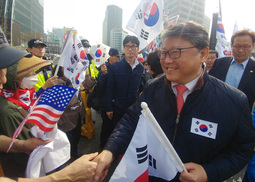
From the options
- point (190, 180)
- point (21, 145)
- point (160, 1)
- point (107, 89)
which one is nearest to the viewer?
point (190, 180)

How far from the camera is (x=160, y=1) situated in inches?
133

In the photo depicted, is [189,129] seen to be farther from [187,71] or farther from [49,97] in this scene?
[49,97]

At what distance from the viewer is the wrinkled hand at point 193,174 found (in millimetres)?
1113

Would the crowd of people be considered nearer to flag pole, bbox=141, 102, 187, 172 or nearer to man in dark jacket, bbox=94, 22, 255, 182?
man in dark jacket, bbox=94, 22, 255, 182

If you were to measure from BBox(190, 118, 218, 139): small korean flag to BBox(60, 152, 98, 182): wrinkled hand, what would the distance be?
0.82 meters

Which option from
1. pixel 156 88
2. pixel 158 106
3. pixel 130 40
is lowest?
pixel 158 106

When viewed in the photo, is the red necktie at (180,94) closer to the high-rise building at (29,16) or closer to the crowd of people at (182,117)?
the crowd of people at (182,117)

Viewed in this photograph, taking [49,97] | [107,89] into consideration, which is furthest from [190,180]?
[107,89]

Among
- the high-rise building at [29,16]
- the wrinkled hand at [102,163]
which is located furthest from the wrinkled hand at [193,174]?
the high-rise building at [29,16]

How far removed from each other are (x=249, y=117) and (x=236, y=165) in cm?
39

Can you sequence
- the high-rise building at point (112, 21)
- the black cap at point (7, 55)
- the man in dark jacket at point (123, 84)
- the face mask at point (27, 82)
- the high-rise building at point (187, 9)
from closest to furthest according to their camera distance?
the black cap at point (7, 55) < the face mask at point (27, 82) < the man in dark jacket at point (123, 84) < the high-rise building at point (187, 9) < the high-rise building at point (112, 21)

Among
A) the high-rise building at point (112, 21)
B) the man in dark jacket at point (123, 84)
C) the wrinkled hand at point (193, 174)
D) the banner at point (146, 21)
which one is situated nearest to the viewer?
the wrinkled hand at point (193, 174)

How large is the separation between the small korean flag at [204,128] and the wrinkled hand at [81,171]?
0.82m

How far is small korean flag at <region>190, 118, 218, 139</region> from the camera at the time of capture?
4.19 ft
